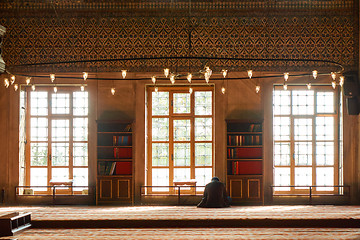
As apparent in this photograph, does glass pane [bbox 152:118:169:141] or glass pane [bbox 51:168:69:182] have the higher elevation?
glass pane [bbox 152:118:169:141]

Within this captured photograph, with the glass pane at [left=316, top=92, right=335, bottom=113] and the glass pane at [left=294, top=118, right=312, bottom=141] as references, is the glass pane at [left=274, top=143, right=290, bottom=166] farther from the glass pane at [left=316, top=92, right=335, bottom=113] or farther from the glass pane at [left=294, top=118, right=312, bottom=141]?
the glass pane at [left=316, top=92, right=335, bottom=113]

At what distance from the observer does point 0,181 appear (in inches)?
417

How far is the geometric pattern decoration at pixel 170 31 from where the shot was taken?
34.6 ft

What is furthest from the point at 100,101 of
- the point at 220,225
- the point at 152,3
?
the point at 220,225

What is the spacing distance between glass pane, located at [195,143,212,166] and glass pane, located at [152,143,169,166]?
74 cm

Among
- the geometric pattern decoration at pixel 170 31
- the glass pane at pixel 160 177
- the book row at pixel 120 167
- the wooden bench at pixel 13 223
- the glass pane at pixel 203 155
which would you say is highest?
the geometric pattern decoration at pixel 170 31

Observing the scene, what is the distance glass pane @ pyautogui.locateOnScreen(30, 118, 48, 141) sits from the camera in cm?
1102

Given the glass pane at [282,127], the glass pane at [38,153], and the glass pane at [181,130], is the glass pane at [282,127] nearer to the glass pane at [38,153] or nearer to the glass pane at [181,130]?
the glass pane at [181,130]

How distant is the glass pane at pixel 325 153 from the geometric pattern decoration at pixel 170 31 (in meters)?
1.99

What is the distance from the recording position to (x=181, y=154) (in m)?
11.0

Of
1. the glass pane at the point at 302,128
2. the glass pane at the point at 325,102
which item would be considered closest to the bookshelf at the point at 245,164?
the glass pane at the point at 302,128

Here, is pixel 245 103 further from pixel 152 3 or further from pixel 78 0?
pixel 78 0

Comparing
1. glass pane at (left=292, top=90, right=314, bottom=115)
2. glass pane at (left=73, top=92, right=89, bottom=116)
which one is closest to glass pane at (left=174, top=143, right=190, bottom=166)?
glass pane at (left=73, top=92, right=89, bottom=116)

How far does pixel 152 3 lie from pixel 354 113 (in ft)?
17.7
